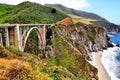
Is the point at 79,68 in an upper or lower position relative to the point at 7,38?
lower

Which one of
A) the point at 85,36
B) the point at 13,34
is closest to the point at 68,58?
the point at 13,34

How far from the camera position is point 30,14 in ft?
412

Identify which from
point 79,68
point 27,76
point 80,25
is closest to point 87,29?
point 80,25

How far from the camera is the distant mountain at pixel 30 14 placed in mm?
116438

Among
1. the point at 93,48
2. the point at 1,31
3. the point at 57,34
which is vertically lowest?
the point at 93,48

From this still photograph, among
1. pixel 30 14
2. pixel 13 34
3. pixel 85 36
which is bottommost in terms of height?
pixel 85 36

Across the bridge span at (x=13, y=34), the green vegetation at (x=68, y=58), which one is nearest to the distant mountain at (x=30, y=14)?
the green vegetation at (x=68, y=58)

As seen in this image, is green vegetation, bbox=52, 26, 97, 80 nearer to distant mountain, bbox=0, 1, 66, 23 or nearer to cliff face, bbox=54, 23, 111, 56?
cliff face, bbox=54, 23, 111, 56

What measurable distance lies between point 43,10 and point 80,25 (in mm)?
28011

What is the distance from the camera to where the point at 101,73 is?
7900 cm

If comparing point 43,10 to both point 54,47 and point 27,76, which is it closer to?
point 54,47

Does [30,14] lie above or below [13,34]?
above

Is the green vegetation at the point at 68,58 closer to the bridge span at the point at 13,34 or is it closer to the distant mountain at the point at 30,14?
the bridge span at the point at 13,34

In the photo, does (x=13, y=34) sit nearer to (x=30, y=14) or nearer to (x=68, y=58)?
(x=68, y=58)
